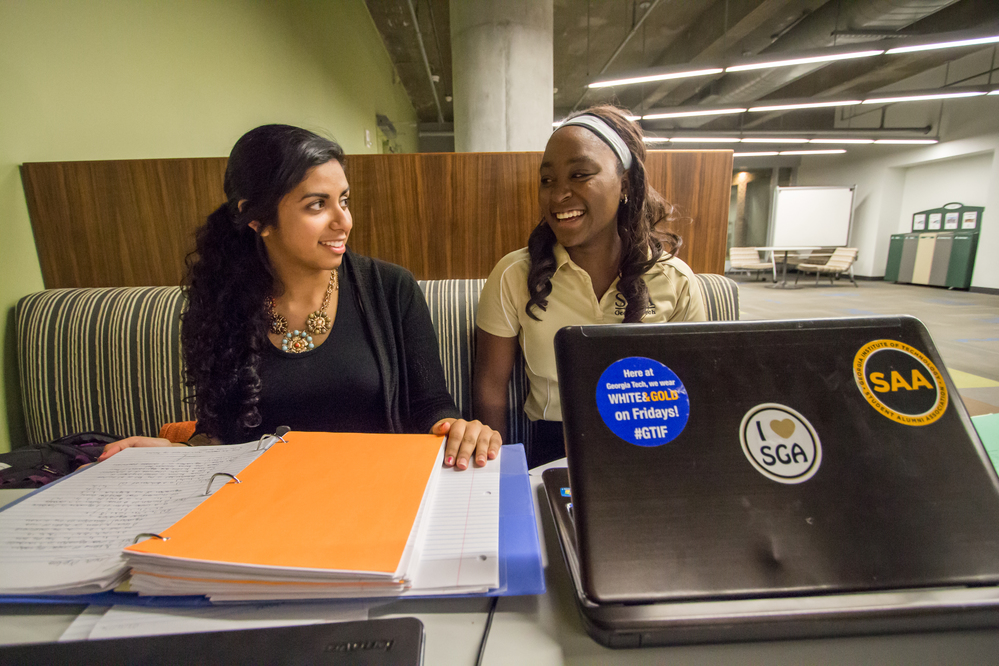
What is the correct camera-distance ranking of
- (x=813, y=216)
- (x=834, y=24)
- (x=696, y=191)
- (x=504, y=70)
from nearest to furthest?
(x=696, y=191)
(x=504, y=70)
(x=834, y=24)
(x=813, y=216)

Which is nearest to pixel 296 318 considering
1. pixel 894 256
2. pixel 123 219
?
pixel 123 219

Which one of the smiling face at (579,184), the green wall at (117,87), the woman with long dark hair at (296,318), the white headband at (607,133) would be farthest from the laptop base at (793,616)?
the green wall at (117,87)

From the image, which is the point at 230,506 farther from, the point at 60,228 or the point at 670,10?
the point at 670,10

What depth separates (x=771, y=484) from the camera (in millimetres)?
389

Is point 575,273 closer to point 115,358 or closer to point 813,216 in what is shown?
point 115,358

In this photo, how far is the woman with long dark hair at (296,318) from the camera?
97cm

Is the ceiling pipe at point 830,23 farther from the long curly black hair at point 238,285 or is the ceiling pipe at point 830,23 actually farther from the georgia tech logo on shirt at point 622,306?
the long curly black hair at point 238,285

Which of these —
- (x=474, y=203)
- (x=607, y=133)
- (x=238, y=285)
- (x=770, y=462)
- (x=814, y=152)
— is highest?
(x=814, y=152)

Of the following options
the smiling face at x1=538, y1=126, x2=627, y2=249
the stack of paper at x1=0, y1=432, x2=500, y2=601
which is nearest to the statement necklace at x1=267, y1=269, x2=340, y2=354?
the stack of paper at x1=0, y1=432, x2=500, y2=601

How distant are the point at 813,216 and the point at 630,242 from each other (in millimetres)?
10887

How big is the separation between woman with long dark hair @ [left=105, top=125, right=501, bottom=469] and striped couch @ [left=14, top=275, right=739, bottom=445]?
0.31 metres

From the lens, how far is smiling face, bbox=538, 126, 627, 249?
1.14m

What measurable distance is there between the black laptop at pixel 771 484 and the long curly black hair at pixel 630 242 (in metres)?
0.73

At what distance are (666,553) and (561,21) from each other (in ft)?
22.5
